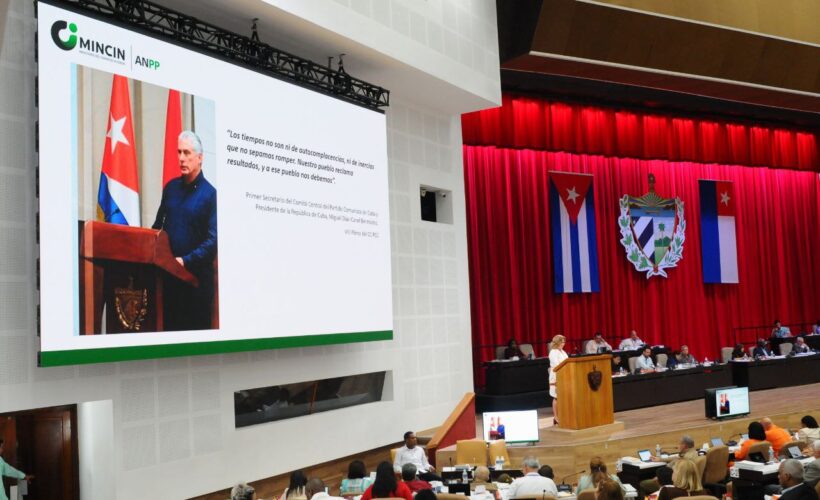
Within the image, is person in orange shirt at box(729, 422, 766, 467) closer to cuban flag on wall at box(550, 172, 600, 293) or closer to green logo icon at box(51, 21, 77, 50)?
green logo icon at box(51, 21, 77, 50)

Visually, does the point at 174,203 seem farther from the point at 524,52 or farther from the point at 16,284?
the point at 524,52

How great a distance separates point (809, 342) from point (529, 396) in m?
8.11

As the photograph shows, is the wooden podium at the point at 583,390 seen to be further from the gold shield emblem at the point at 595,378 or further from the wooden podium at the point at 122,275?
the wooden podium at the point at 122,275

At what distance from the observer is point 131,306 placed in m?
6.70

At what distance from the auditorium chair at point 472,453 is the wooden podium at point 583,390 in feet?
4.94

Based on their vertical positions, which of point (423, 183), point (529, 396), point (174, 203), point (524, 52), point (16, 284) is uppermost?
point (524, 52)

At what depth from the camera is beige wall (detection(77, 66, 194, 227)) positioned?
6430mm

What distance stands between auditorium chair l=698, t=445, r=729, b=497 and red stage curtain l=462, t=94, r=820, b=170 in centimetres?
814

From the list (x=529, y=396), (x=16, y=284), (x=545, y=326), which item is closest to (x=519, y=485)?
(x=16, y=284)

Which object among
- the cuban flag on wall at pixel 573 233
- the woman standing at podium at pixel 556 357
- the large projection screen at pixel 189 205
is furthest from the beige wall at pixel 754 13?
the large projection screen at pixel 189 205

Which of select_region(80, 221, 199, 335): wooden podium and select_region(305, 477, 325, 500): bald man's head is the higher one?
select_region(80, 221, 199, 335): wooden podium

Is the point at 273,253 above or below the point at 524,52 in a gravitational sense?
below

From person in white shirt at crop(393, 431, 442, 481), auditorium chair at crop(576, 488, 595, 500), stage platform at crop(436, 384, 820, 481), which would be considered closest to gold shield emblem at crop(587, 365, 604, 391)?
stage platform at crop(436, 384, 820, 481)

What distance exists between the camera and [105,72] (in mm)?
6633
